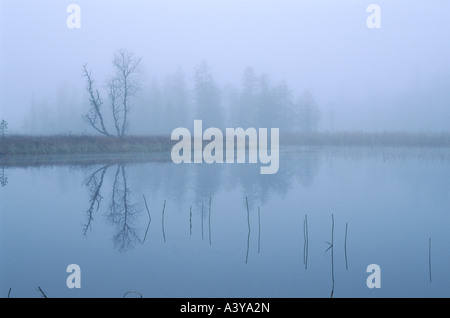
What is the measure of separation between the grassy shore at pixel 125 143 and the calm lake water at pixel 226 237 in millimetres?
7970

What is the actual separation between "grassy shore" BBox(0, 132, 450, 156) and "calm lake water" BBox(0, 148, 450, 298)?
797 cm

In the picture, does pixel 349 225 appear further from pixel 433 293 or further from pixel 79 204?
pixel 79 204

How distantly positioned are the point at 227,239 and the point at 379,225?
103 inches

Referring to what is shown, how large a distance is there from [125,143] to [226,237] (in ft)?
57.5

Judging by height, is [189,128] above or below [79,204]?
above

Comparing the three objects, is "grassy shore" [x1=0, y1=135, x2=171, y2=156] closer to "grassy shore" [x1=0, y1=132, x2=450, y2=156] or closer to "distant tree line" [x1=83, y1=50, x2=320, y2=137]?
"grassy shore" [x1=0, y1=132, x2=450, y2=156]

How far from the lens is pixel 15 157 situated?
58.3ft

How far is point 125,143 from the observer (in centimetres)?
2267

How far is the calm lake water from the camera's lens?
439cm

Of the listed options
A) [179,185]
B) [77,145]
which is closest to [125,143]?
[77,145]

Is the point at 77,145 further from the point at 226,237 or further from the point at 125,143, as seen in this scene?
the point at 226,237

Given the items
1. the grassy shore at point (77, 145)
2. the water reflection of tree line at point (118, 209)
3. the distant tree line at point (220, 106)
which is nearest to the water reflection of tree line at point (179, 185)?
the water reflection of tree line at point (118, 209)

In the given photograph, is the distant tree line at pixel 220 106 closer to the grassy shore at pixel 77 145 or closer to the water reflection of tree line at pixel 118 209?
the grassy shore at pixel 77 145
